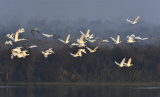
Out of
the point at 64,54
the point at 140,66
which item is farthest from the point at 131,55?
the point at 64,54

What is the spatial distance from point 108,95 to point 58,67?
18.6 m

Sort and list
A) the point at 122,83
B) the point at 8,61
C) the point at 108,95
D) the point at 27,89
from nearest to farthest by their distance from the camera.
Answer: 1. the point at 108,95
2. the point at 27,89
3. the point at 122,83
4. the point at 8,61

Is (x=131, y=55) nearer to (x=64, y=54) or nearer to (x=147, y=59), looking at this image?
(x=147, y=59)

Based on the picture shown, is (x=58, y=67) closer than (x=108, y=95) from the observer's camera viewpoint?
No

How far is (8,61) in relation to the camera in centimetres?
7494

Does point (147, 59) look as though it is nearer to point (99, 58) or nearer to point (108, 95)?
point (99, 58)

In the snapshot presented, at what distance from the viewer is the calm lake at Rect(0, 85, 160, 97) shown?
56406 mm

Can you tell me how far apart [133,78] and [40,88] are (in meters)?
12.9

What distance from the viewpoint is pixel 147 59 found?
7531 cm

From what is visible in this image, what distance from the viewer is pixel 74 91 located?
60.9 meters

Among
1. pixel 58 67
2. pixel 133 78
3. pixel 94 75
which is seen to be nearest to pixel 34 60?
pixel 58 67

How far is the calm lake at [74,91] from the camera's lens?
56.4 meters

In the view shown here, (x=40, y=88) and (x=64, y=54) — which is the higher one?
(x=64, y=54)

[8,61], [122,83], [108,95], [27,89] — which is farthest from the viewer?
[8,61]
